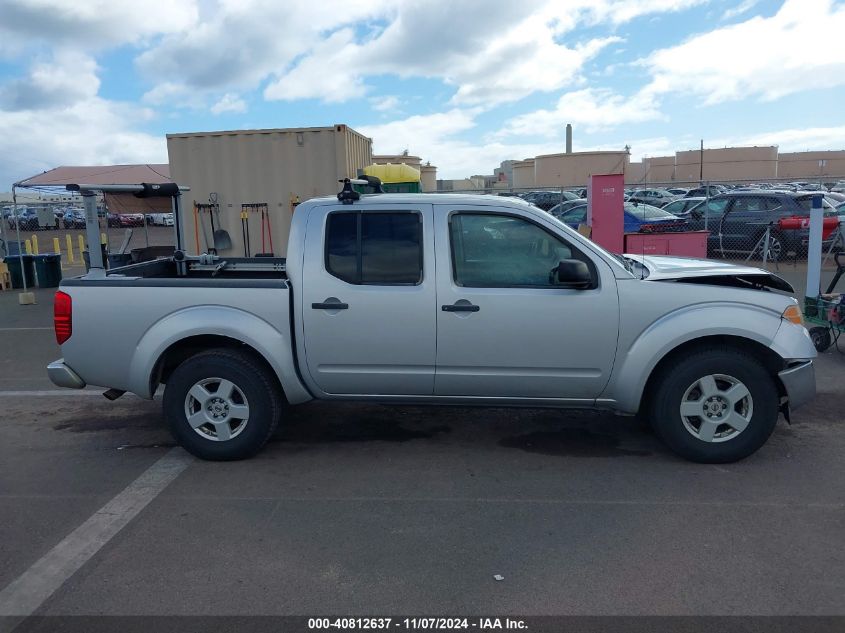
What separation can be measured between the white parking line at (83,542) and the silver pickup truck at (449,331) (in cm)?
34

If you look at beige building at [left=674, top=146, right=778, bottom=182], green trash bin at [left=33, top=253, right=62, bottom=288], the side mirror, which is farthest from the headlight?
beige building at [left=674, top=146, right=778, bottom=182]

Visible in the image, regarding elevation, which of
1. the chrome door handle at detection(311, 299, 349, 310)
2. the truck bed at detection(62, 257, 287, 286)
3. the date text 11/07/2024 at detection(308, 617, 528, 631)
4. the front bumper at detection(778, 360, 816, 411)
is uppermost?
the truck bed at detection(62, 257, 287, 286)

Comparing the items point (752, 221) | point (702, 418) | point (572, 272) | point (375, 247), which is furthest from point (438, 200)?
point (752, 221)

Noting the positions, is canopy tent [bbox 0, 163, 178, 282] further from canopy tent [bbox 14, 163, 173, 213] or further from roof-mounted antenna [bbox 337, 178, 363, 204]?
roof-mounted antenna [bbox 337, 178, 363, 204]

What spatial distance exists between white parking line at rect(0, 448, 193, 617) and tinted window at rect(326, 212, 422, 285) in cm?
189

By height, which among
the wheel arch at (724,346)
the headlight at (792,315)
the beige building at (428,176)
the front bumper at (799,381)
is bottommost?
the front bumper at (799,381)

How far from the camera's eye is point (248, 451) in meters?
5.09

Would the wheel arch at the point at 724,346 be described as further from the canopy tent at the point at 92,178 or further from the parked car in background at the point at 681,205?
the parked car in background at the point at 681,205

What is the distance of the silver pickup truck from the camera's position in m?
4.74

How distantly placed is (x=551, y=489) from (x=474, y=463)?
2.19 feet

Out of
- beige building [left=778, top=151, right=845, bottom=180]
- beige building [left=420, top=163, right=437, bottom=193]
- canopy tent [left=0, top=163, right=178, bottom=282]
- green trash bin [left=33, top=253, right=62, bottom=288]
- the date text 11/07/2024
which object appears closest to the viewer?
the date text 11/07/2024

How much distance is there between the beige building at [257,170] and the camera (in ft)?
41.2

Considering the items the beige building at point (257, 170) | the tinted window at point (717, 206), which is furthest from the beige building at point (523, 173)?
the beige building at point (257, 170)

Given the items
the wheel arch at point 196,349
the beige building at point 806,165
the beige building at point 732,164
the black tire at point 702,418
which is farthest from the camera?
the beige building at point 806,165
